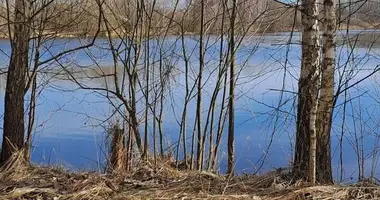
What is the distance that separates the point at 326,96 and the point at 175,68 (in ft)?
10.5

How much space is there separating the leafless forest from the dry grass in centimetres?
97

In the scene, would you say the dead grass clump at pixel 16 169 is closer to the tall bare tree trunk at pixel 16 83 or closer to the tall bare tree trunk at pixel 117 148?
the tall bare tree trunk at pixel 16 83

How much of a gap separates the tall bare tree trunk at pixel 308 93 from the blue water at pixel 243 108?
2.31 ft

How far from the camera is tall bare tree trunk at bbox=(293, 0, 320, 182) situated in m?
4.10

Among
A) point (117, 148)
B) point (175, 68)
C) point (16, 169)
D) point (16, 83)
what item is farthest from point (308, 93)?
point (175, 68)

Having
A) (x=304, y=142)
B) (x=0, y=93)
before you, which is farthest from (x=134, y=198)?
(x=0, y=93)

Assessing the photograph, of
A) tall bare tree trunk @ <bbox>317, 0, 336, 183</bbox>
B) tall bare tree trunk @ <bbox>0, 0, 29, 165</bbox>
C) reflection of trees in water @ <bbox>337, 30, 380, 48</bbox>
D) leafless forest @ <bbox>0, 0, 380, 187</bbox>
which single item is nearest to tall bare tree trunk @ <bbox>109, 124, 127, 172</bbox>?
leafless forest @ <bbox>0, 0, 380, 187</bbox>

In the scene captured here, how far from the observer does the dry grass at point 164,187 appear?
370 cm

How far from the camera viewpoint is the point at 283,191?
3.89 meters

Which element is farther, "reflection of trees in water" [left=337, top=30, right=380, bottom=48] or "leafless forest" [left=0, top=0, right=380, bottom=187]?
"leafless forest" [left=0, top=0, right=380, bottom=187]

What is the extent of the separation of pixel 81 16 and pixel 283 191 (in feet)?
11.3

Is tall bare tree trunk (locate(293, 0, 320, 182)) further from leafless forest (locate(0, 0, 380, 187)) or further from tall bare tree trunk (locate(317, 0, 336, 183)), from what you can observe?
leafless forest (locate(0, 0, 380, 187))

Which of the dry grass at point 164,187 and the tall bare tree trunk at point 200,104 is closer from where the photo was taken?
the dry grass at point 164,187

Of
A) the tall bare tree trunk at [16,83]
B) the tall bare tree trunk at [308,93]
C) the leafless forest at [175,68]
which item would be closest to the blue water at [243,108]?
the leafless forest at [175,68]
